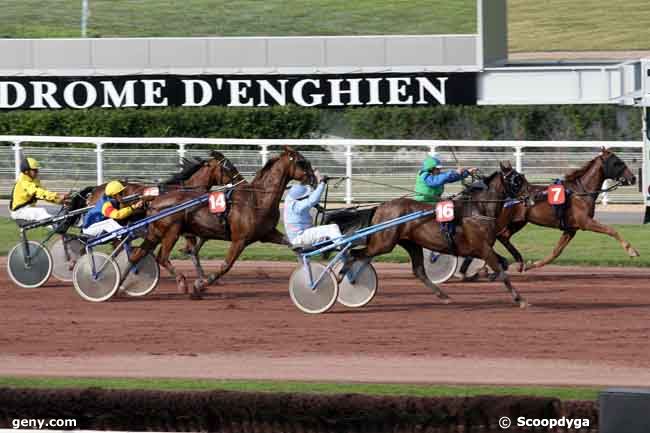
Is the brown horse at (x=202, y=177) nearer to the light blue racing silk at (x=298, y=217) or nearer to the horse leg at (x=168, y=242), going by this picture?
the horse leg at (x=168, y=242)

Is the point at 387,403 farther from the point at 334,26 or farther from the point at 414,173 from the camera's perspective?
the point at 334,26

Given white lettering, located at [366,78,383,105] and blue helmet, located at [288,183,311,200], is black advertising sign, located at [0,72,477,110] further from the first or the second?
blue helmet, located at [288,183,311,200]

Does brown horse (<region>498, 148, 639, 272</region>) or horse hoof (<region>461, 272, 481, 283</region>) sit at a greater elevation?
brown horse (<region>498, 148, 639, 272</region>)

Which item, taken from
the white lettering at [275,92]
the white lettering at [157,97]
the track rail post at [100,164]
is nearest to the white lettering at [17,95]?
the white lettering at [157,97]

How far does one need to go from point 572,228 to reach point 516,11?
33.1m

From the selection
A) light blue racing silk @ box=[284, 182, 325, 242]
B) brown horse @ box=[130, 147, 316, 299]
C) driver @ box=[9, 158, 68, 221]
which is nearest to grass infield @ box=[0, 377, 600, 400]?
light blue racing silk @ box=[284, 182, 325, 242]

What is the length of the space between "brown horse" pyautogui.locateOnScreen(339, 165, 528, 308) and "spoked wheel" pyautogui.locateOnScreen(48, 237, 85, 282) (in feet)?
12.6

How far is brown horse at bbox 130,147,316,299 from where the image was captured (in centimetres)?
1433

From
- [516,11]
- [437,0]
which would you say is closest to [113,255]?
[437,0]

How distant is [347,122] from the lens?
29.2m

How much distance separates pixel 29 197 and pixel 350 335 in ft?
15.7

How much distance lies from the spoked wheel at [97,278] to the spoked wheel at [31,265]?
1231mm

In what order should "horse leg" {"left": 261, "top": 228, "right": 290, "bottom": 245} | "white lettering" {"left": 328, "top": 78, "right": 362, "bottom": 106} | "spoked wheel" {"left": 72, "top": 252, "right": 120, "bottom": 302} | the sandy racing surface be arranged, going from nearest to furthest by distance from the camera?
the sandy racing surface → "spoked wheel" {"left": 72, "top": 252, "right": 120, "bottom": 302} → "horse leg" {"left": 261, "top": 228, "right": 290, "bottom": 245} → "white lettering" {"left": 328, "top": 78, "right": 362, "bottom": 106}

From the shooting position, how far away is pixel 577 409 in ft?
27.8
